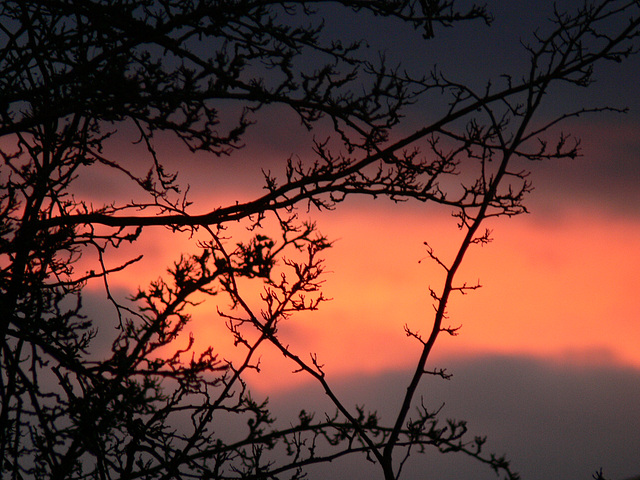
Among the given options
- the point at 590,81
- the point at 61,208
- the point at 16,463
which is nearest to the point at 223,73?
the point at 61,208

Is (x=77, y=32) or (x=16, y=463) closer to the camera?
(x=16, y=463)

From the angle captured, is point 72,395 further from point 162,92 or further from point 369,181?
point 369,181

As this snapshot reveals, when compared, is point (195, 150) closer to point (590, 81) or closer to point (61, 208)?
point (61, 208)

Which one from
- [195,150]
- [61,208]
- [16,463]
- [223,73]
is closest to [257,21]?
[223,73]

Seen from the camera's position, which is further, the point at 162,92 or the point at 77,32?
the point at 77,32

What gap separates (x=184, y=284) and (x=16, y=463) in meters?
1.53

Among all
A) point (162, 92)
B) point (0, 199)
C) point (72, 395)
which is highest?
point (0, 199)

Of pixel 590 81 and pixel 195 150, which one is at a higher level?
pixel 195 150

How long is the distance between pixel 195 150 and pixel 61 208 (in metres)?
1.11

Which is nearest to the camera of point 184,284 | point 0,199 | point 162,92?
point 162,92

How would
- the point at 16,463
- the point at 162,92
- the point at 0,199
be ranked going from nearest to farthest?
the point at 16,463 → the point at 162,92 → the point at 0,199

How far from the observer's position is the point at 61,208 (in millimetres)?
4832

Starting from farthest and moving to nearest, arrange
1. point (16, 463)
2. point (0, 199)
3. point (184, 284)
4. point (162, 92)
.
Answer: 1. point (0, 199)
2. point (184, 284)
3. point (162, 92)
4. point (16, 463)

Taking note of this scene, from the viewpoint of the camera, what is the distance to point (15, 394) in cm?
412
